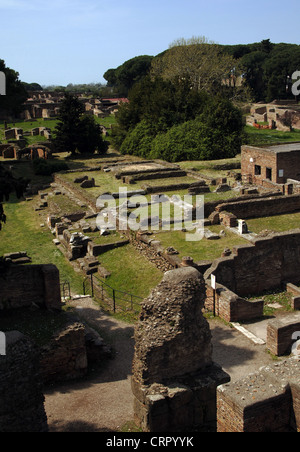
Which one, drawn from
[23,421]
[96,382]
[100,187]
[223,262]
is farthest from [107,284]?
[100,187]

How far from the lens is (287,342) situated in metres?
13.0

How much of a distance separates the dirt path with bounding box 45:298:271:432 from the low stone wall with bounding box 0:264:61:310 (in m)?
1.73

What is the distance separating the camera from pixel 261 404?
8.27 metres

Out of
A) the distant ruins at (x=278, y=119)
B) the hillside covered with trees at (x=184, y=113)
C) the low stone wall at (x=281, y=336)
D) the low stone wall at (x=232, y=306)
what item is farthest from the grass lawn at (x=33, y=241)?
the distant ruins at (x=278, y=119)

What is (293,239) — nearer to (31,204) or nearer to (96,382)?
(96,382)

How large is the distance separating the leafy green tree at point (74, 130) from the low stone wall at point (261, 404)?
3633 cm

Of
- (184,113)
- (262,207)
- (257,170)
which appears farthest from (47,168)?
(262,207)

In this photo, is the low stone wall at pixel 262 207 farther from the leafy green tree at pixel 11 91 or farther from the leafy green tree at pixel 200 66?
the leafy green tree at pixel 200 66

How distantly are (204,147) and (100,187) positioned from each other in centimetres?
1072

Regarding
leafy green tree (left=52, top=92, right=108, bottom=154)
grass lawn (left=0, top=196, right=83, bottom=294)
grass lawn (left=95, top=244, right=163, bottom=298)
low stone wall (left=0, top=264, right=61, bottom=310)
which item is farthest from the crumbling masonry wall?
leafy green tree (left=52, top=92, right=108, bottom=154)

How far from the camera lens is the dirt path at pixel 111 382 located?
394 inches

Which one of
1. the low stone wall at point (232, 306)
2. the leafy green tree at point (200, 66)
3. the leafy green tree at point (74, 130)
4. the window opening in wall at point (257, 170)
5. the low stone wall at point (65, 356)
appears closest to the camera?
the low stone wall at point (65, 356)

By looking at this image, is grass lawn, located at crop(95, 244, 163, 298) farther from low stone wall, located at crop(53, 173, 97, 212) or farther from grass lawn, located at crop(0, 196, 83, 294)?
low stone wall, located at crop(53, 173, 97, 212)

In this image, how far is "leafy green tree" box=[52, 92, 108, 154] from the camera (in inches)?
1662
